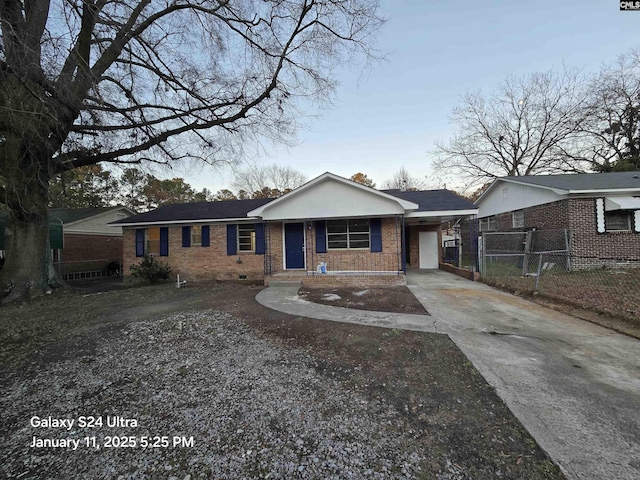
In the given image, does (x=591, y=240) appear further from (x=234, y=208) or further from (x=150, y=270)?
(x=150, y=270)

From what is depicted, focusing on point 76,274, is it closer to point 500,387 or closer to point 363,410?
point 363,410

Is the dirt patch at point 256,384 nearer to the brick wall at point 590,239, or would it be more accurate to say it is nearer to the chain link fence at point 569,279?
the chain link fence at point 569,279

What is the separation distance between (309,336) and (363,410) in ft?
7.14

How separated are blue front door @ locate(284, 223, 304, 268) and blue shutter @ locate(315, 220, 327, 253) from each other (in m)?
0.81

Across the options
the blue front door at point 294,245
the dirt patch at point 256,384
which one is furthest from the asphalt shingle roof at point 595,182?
the dirt patch at point 256,384

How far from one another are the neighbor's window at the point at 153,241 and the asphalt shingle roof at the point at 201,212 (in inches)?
22.4

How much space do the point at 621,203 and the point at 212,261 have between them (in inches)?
667

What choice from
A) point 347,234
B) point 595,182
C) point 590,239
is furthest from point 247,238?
point 595,182

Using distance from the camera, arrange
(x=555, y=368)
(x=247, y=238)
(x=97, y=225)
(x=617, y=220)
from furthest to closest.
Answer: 1. (x=97, y=225)
2. (x=247, y=238)
3. (x=617, y=220)
4. (x=555, y=368)

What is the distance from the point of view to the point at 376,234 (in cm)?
1052

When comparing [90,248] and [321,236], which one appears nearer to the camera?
[321,236]

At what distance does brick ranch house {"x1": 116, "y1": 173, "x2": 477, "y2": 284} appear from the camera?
10.1m

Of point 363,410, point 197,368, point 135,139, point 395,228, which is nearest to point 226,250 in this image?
point 135,139

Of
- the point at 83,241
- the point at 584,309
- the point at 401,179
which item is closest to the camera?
the point at 584,309
